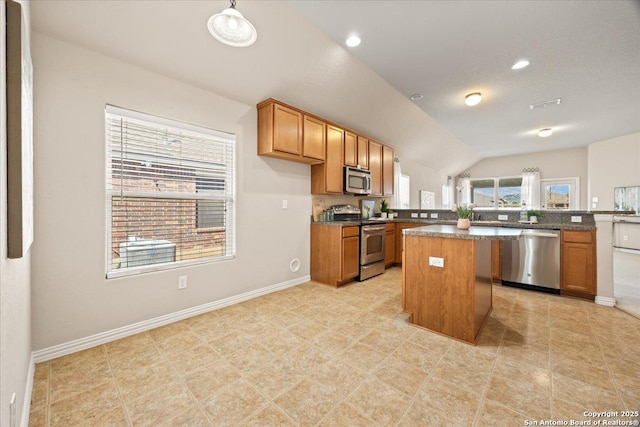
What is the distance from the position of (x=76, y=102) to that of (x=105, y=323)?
179 cm

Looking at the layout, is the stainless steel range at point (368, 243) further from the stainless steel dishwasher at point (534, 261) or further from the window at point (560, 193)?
the window at point (560, 193)

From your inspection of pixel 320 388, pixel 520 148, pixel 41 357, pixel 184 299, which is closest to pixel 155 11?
pixel 184 299

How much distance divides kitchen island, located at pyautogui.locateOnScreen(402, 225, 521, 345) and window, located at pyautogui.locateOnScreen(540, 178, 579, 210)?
708cm

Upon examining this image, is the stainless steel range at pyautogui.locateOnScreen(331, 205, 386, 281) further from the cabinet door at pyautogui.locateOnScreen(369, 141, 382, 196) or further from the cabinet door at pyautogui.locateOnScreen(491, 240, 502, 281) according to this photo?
the cabinet door at pyautogui.locateOnScreen(491, 240, 502, 281)

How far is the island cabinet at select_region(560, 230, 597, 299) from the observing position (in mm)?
3123

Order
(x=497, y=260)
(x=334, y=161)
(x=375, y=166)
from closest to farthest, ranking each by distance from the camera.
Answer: (x=497, y=260) → (x=334, y=161) → (x=375, y=166)

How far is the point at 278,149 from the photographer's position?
10.2 ft

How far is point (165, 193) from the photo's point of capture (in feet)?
8.36

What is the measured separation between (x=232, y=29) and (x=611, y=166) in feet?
29.2

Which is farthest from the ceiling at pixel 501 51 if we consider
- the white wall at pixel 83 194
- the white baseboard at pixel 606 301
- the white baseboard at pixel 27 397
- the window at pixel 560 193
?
the white baseboard at pixel 27 397

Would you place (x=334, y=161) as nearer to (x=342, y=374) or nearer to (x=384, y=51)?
(x=384, y=51)

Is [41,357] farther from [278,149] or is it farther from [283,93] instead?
[283,93]

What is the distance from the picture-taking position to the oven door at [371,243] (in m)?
3.97

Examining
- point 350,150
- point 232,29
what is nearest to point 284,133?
point 350,150
